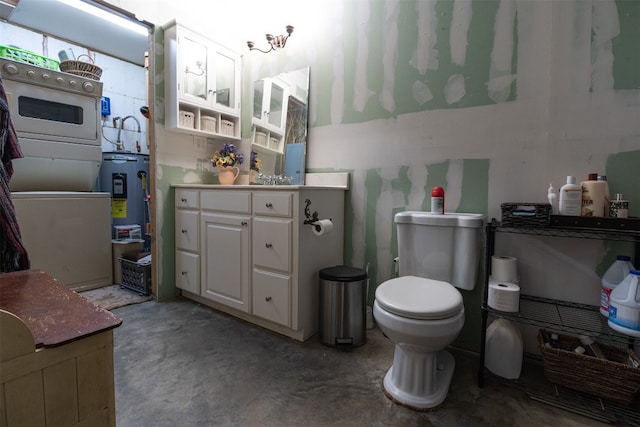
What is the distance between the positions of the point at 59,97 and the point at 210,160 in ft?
4.05

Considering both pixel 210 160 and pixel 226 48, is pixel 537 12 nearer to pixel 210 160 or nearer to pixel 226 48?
pixel 226 48

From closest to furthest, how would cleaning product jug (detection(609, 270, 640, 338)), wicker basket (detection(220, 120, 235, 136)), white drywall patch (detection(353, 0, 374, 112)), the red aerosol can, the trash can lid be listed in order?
cleaning product jug (detection(609, 270, 640, 338)), the red aerosol can, the trash can lid, white drywall patch (detection(353, 0, 374, 112)), wicker basket (detection(220, 120, 235, 136))

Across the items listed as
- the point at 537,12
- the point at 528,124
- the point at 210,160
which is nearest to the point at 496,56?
the point at 537,12

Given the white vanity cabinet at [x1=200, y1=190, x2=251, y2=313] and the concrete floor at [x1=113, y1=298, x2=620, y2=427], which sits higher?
the white vanity cabinet at [x1=200, y1=190, x2=251, y2=313]

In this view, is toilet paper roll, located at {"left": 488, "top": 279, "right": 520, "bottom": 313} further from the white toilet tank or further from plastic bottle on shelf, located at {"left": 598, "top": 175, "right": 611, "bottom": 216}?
plastic bottle on shelf, located at {"left": 598, "top": 175, "right": 611, "bottom": 216}

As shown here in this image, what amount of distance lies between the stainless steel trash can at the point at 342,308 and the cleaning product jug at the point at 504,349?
661 millimetres

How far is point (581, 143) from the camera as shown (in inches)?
60.2

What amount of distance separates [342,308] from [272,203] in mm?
727

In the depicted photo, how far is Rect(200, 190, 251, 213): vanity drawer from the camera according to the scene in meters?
2.02

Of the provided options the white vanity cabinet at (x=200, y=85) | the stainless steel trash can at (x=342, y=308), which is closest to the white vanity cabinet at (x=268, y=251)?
the stainless steel trash can at (x=342, y=308)

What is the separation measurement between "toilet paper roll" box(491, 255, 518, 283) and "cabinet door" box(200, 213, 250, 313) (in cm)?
141

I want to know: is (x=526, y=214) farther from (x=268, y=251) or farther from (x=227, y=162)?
(x=227, y=162)

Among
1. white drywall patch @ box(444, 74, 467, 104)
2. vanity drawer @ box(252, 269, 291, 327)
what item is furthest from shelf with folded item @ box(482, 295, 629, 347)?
white drywall patch @ box(444, 74, 467, 104)

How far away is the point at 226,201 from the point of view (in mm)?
2137
